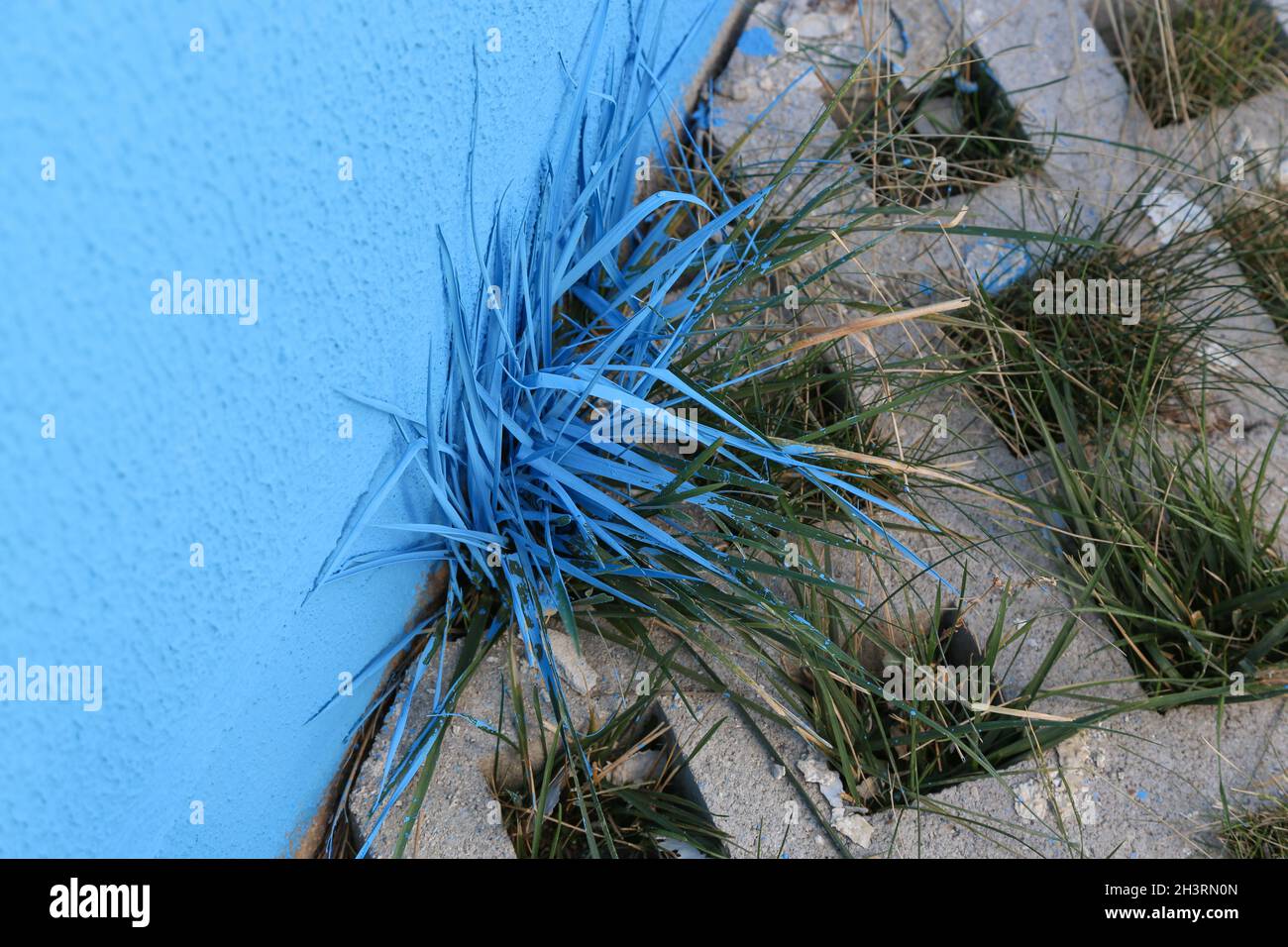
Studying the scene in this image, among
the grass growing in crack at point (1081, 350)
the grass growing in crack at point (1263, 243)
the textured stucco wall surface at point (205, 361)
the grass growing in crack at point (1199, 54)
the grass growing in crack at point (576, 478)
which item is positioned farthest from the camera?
the grass growing in crack at point (1199, 54)

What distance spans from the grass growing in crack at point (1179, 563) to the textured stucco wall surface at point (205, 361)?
951 mm

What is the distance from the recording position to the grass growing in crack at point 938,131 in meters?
1.76

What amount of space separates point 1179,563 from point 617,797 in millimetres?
906

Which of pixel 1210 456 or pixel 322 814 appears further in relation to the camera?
pixel 1210 456

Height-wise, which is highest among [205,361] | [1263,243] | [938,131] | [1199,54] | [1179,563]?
[1199,54]

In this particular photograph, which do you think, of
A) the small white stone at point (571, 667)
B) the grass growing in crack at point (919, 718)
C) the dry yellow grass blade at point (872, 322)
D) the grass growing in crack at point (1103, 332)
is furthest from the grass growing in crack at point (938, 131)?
the small white stone at point (571, 667)

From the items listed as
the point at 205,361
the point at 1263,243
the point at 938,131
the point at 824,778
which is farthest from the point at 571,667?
the point at 1263,243

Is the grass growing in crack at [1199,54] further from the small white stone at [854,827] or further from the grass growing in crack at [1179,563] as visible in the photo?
the small white stone at [854,827]

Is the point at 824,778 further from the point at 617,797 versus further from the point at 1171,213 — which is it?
the point at 1171,213

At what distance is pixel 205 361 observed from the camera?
80cm

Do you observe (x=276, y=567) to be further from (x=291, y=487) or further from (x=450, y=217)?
(x=450, y=217)

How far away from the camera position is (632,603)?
4.39 ft

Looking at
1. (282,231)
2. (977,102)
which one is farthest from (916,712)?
(977,102)

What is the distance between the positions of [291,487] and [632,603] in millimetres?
517
